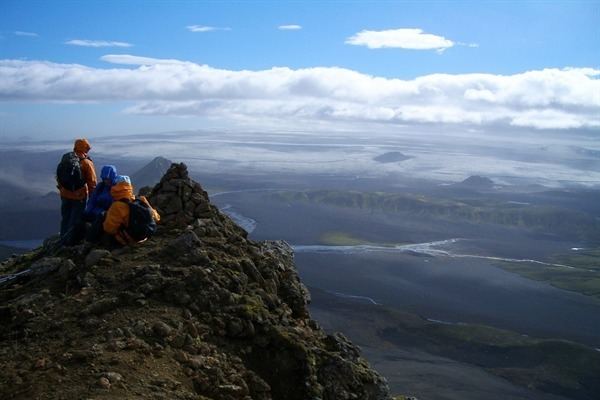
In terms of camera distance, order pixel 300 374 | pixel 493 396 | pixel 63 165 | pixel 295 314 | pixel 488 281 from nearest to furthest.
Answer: pixel 300 374 → pixel 295 314 → pixel 63 165 → pixel 493 396 → pixel 488 281

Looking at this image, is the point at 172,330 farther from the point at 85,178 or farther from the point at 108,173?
the point at 85,178

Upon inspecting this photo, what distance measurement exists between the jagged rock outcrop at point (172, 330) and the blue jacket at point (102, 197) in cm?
136

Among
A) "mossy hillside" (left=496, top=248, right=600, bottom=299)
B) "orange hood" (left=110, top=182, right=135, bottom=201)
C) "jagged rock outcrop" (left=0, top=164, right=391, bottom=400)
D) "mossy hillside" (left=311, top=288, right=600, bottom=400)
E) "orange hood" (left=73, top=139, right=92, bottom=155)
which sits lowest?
"mossy hillside" (left=496, top=248, right=600, bottom=299)

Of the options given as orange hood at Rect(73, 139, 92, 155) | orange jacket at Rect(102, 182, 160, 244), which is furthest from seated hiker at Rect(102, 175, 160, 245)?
orange hood at Rect(73, 139, 92, 155)

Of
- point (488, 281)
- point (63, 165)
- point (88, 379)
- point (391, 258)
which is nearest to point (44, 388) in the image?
point (88, 379)

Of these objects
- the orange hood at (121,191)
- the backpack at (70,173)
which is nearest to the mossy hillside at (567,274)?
the backpack at (70,173)

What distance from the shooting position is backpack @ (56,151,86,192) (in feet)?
58.1

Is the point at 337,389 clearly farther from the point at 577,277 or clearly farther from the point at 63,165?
the point at 577,277

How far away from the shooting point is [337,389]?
39.2 ft

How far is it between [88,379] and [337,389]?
5.71 m

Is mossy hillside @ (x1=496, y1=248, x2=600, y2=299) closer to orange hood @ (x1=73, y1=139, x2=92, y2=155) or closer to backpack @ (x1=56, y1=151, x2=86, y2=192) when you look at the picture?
backpack @ (x1=56, y1=151, x2=86, y2=192)

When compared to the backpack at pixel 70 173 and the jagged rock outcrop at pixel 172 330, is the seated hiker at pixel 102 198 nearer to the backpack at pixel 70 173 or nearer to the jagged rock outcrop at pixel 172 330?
the jagged rock outcrop at pixel 172 330

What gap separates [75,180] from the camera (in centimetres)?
1803

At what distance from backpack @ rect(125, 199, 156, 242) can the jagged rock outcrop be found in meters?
0.32
